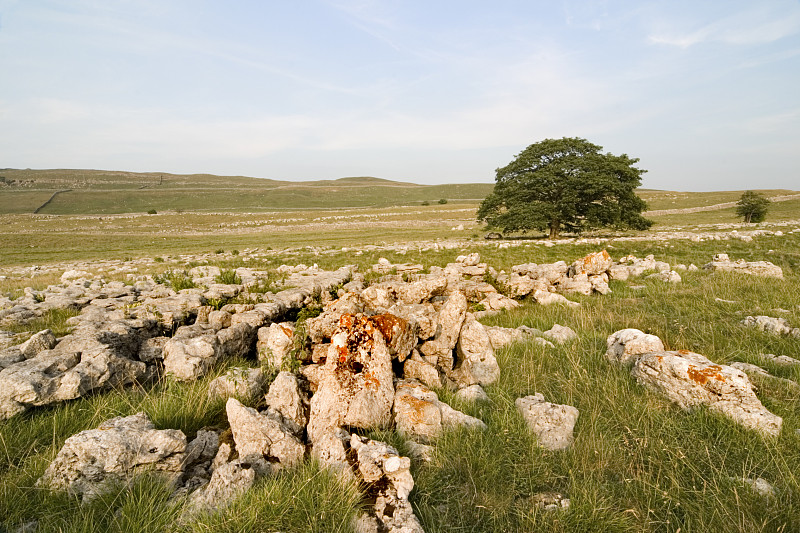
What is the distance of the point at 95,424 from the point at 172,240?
43.5 meters

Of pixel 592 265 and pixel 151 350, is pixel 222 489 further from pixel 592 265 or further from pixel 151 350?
pixel 592 265

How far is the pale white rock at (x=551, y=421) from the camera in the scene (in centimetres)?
422

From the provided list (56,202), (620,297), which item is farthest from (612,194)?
(56,202)

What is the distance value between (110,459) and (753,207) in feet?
207

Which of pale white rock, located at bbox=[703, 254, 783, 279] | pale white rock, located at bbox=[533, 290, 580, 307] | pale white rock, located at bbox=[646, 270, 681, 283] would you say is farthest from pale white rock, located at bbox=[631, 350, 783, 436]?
pale white rock, located at bbox=[703, 254, 783, 279]

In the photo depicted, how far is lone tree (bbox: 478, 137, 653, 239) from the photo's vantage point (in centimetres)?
2958

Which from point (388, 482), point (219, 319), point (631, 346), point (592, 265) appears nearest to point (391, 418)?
point (388, 482)

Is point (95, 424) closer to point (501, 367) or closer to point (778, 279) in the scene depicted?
point (501, 367)

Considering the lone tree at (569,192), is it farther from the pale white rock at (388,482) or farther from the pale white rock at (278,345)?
the pale white rock at (388,482)

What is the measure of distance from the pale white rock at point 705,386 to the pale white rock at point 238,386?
209 inches

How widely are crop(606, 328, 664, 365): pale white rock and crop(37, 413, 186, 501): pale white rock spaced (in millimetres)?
6098

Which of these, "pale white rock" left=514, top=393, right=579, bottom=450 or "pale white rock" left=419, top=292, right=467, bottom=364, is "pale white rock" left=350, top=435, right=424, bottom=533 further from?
"pale white rock" left=419, top=292, right=467, bottom=364

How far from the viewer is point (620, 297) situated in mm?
11039

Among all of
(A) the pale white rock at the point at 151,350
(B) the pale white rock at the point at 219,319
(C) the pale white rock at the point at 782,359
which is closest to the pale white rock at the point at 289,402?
(A) the pale white rock at the point at 151,350
